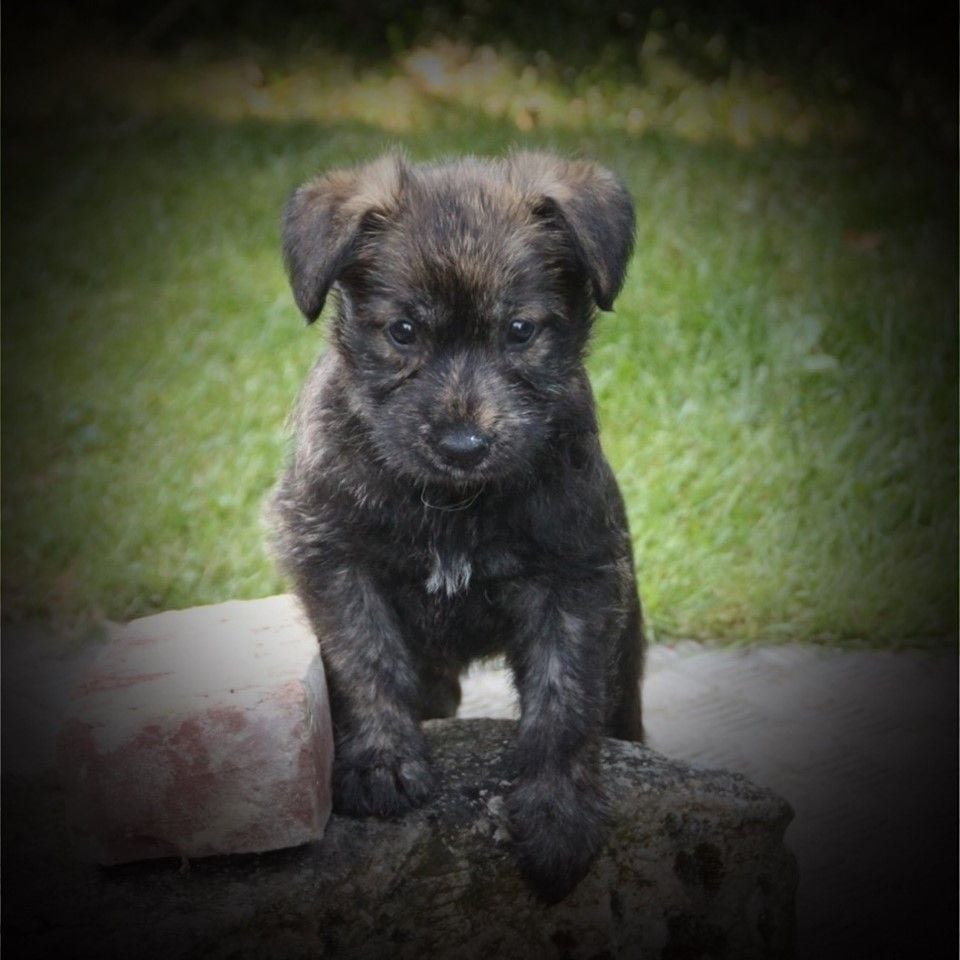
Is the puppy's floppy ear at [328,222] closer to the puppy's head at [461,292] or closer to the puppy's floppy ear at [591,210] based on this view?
the puppy's head at [461,292]

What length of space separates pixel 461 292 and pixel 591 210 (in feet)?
1.46

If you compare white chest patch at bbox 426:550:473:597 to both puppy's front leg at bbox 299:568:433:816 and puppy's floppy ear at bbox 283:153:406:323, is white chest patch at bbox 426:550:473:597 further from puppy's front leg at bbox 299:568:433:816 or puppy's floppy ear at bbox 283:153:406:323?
puppy's floppy ear at bbox 283:153:406:323

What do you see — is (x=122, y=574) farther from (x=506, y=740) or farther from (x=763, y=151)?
(x=763, y=151)

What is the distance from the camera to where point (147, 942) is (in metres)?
2.93

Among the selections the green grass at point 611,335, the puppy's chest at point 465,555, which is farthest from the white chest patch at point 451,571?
the green grass at point 611,335

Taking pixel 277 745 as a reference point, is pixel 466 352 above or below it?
above

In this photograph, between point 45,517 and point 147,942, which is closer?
point 147,942

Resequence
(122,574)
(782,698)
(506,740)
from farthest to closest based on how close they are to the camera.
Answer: (122,574) → (782,698) → (506,740)

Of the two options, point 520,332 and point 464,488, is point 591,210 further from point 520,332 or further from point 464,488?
point 464,488

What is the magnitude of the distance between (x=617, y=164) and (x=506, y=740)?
6.04m

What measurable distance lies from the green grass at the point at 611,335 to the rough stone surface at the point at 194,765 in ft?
7.63

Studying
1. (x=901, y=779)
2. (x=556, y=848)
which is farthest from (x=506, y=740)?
(x=901, y=779)

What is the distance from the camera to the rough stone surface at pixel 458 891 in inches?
118

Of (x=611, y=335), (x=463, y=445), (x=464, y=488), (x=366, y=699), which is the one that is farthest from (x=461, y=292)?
(x=611, y=335)
